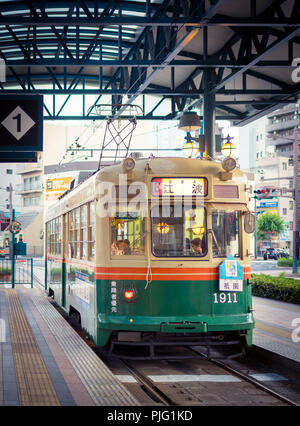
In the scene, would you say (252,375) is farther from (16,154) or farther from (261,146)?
(261,146)

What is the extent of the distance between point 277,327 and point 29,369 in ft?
18.5

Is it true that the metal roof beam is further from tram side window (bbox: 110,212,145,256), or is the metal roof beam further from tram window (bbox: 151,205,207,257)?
tram side window (bbox: 110,212,145,256)

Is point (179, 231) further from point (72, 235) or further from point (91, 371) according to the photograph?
point (72, 235)

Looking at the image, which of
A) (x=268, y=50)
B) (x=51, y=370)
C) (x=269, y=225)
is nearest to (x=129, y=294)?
(x=51, y=370)

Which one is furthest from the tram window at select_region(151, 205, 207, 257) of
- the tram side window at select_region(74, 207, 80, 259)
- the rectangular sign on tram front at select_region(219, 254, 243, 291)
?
the tram side window at select_region(74, 207, 80, 259)

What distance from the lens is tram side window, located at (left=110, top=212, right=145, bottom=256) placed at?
8617 millimetres

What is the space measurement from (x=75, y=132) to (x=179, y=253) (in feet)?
214

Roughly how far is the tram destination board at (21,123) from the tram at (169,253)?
1.05 meters

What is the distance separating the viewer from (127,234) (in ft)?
28.7

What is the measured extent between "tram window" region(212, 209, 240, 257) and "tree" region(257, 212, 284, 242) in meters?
70.9

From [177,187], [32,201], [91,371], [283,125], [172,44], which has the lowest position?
[91,371]

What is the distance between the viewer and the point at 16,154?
31.3 ft

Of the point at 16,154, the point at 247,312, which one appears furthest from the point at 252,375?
the point at 16,154

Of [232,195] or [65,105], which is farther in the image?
[65,105]
